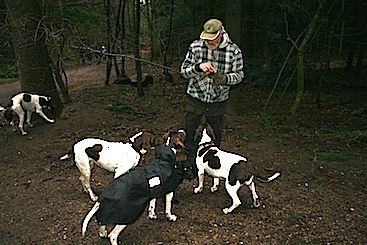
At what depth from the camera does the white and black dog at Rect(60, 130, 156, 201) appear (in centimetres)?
485

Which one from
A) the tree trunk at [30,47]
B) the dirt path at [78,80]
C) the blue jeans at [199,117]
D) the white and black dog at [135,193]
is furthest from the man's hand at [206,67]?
the dirt path at [78,80]

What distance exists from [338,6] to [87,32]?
28.1 ft

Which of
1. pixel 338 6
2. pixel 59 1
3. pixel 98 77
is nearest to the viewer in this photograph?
pixel 59 1

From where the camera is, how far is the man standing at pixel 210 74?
4762 millimetres

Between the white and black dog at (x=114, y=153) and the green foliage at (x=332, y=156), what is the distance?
141 inches

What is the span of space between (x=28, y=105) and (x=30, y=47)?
1.50 metres

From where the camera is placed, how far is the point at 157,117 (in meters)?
10.6

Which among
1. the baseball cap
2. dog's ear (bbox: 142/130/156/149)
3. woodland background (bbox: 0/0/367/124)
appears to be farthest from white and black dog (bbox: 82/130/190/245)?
woodland background (bbox: 0/0/367/124)

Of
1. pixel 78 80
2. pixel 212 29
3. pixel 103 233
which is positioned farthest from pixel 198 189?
pixel 78 80

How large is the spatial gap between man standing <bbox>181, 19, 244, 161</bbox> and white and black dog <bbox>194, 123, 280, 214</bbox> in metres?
0.18

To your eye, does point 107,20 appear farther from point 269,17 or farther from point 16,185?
point 16,185

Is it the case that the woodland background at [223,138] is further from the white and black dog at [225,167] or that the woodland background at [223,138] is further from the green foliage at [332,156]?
the white and black dog at [225,167]

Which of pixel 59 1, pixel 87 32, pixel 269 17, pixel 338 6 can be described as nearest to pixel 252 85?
pixel 269 17

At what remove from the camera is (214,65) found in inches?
196
